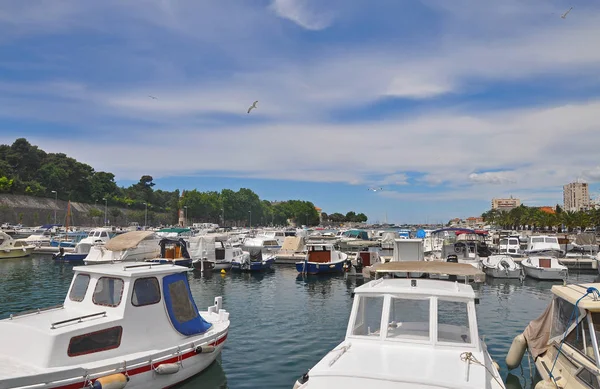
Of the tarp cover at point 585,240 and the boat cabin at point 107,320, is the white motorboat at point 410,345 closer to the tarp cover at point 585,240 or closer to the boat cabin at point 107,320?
the boat cabin at point 107,320

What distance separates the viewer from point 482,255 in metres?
44.7

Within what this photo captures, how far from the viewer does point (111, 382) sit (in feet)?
31.6

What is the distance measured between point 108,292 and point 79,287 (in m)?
1.17

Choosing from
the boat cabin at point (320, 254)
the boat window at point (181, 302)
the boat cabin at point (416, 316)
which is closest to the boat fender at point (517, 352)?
the boat cabin at point (416, 316)

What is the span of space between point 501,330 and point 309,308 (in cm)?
1018

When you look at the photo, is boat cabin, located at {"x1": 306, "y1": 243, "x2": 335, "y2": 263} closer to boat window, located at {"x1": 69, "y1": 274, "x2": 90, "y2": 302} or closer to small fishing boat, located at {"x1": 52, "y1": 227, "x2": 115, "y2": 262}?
small fishing boat, located at {"x1": 52, "y1": 227, "x2": 115, "y2": 262}

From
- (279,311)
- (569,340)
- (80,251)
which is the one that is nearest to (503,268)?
(279,311)

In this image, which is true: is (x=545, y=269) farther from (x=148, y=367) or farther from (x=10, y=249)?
(x=10, y=249)

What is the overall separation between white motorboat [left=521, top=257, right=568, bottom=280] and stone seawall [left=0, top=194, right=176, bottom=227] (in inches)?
4407

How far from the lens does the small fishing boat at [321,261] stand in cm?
3928

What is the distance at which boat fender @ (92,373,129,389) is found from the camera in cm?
944

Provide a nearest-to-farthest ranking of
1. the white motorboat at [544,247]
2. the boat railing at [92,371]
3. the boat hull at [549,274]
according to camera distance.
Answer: the boat railing at [92,371], the boat hull at [549,274], the white motorboat at [544,247]

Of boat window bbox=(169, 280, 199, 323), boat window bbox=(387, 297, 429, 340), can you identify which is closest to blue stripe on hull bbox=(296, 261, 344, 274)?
boat window bbox=(169, 280, 199, 323)

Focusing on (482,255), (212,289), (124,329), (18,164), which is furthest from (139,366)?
(18,164)
